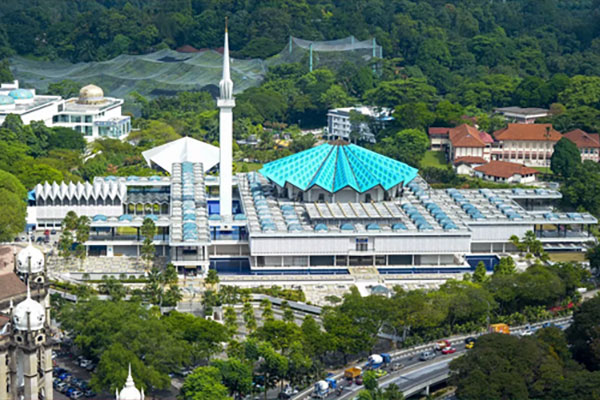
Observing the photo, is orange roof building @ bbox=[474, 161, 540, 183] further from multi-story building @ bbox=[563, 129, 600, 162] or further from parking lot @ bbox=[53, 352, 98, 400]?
parking lot @ bbox=[53, 352, 98, 400]

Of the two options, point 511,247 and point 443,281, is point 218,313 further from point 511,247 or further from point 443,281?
point 511,247

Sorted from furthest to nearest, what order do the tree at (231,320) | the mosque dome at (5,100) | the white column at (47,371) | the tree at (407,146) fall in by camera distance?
the mosque dome at (5,100) < the tree at (407,146) < the tree at (231,320) < the white column at (47,371)

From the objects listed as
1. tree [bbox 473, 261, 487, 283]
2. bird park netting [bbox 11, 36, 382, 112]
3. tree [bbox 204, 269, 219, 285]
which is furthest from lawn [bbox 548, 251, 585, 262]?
bird park netting [bbox 11, 36, 382, 112]

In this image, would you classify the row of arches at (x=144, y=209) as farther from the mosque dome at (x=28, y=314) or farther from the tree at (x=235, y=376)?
the mosque dome at (x=28, y=314)

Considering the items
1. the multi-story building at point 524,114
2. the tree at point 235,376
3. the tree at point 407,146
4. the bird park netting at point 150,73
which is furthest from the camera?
the bird park netting at point 150,73

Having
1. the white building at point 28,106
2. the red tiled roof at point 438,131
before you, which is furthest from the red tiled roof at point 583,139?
the white building at point 28,106

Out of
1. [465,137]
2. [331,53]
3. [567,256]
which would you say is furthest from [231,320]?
[331,53]

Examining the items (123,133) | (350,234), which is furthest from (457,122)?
(350,234)

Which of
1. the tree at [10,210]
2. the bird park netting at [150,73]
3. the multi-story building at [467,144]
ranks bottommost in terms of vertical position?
the tree at [10,210]
